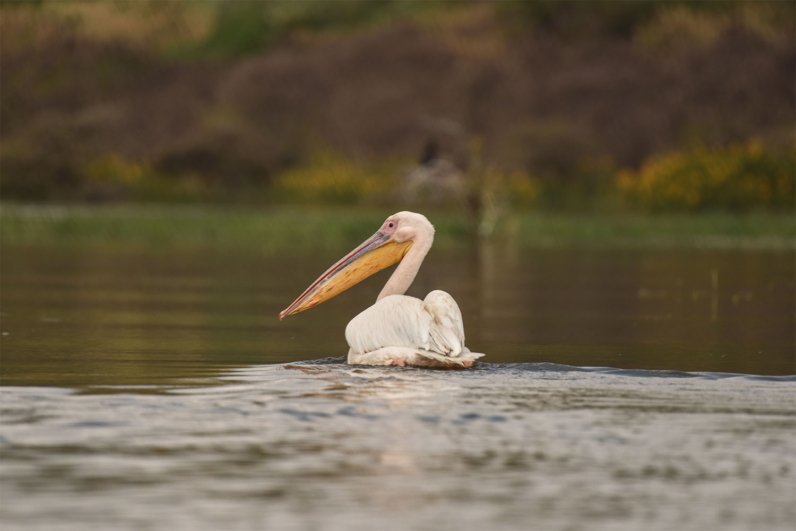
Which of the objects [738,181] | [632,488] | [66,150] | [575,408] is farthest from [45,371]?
[66,150]

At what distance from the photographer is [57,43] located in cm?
5109

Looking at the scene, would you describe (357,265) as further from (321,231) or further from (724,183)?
(724,183)

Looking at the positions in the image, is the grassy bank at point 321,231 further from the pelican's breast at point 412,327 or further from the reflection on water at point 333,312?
the pelican's breast at point 412,327

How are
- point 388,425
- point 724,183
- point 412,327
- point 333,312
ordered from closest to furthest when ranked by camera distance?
point 388,425 → point 412,327 → point 333,312 → point 724,183

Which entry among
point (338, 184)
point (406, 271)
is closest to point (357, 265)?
point (406, 271)

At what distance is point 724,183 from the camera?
33656mm

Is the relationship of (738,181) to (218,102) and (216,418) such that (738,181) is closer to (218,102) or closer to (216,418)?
(218,102)

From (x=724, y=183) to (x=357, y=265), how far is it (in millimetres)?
24747

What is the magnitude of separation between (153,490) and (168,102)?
1983 inches

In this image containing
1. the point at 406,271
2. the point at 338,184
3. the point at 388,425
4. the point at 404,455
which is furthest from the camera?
the point at 338,184

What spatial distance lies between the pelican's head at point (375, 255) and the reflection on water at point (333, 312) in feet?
1.52

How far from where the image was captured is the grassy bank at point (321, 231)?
2711 centimetres

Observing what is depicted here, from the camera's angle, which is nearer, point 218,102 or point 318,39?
point 218,102

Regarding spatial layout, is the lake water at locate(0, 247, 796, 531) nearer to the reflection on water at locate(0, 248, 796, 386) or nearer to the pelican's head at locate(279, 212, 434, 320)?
the reflection on water at locate(0, 248, 796, 386)
